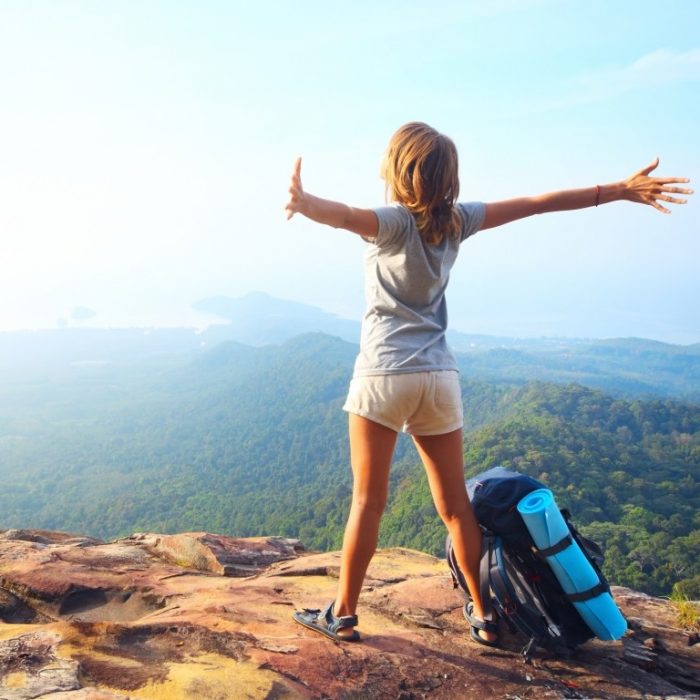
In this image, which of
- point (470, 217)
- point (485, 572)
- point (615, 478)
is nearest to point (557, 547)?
point (485, 572)

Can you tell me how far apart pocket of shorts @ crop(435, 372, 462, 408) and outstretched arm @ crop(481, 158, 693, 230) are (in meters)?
0.84

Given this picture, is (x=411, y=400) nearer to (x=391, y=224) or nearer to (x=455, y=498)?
(x=455, y=498)

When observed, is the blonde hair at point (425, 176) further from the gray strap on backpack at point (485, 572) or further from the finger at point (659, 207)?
the gray strap on backpack at point (485, 572)

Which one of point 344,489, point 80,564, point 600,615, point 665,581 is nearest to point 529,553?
point 600,615

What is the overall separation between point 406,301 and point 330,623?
182 centimetres

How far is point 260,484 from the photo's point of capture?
6956cm

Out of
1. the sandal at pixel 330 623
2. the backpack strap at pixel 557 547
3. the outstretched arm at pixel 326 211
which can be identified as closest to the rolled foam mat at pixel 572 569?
the backpack strap at pixel 557 547

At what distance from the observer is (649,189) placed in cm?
338

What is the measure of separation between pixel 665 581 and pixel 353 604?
59.5 feet

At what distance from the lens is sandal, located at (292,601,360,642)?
10.8ft

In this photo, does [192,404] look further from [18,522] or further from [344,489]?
[344,489]

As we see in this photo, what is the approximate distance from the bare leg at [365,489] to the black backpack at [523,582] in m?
0.67

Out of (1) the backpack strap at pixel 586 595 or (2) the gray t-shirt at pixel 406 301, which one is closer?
(2) the gray t-shirt at pixel 406 301

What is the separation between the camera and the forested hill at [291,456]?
101ft
